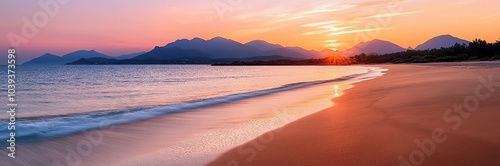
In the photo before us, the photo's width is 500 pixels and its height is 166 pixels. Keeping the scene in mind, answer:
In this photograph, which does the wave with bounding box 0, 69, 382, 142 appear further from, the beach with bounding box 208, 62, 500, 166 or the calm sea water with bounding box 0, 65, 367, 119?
the beach with bounding box 208, 62, 500, 166

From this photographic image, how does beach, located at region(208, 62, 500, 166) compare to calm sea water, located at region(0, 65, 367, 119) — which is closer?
beach, located at region(208, 62, 500, 166)

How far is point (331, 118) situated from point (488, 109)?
137 inches

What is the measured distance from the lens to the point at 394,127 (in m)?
7.41

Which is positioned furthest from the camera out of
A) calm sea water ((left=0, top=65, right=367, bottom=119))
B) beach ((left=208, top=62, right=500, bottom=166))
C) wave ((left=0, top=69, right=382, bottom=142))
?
calm sea water ((left=0, top=65, right=367, bottom=119))

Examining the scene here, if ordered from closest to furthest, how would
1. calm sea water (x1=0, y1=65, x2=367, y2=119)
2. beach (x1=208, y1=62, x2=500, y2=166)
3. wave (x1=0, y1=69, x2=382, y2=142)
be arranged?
beach (x1=208, y1=62, x2=500, y2=166), wave (x1=0, y1=69, x2=382, y2=142), calm sea water (x1=0, y1=65, x2=367, y2=119)

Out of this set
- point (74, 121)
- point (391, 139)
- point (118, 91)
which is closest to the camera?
point (391, 139)

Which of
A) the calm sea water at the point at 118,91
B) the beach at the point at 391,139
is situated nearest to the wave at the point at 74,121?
the calm sea water at the point at 118,91

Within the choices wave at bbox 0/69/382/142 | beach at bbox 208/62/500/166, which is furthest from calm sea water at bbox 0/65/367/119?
beach at bbox 208/62/500/166

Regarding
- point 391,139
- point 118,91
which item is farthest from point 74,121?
point 118,91

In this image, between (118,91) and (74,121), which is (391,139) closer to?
(74,121)

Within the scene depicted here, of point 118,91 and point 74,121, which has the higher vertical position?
point 74,121

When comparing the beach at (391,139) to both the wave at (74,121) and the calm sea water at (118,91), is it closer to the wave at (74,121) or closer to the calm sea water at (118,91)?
the wave at (74,121)

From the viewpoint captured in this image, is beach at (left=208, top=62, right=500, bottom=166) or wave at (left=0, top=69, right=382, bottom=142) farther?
wave at (left=0, top=69, right=382, bottom=142)

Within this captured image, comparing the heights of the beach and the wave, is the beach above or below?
above
